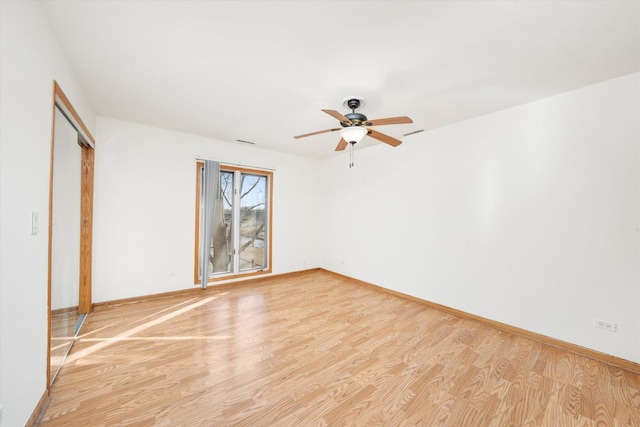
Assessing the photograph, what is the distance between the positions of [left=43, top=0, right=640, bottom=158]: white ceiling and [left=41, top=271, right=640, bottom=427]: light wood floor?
8.64 feet

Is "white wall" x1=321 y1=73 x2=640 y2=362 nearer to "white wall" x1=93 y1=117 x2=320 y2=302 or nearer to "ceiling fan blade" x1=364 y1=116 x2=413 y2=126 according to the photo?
"ceiling fan blade" x1=364 y1=116 x2=413 y2=126

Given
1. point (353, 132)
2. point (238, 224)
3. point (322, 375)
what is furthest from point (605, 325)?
point (238, 224)

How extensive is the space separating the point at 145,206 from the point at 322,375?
3448 mm

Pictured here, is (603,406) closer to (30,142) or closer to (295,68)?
(295,68)

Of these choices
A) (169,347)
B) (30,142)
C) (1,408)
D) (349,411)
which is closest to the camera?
(1,408)

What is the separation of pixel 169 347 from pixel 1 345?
4.68 ft

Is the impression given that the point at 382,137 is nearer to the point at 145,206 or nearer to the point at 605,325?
the point at 605,325

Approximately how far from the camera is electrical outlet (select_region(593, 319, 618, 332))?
7.30ft

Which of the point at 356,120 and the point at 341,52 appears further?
the point at 356,120

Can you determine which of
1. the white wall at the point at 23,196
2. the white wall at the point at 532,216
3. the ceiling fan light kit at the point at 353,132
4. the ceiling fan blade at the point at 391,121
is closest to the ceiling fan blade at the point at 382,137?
the ceiling fan light kit at the point at 353,132

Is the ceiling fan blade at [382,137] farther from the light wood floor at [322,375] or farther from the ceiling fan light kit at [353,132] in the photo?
the light wood floor at [322,375]

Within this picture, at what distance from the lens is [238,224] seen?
4.59 m

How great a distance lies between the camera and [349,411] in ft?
5.44

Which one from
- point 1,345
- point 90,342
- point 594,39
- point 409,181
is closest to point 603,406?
point 594,39
